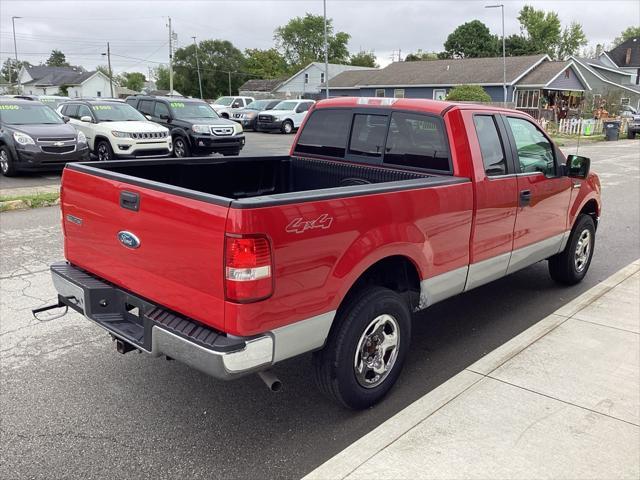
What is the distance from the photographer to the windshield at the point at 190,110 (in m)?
17.3

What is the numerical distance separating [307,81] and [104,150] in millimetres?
59581

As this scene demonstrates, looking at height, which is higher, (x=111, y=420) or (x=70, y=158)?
(x=70, y=158)

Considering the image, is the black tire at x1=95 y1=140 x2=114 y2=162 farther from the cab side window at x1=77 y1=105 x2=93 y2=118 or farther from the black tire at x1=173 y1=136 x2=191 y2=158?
the black tire at x1=173 y1=136 x2=191 y2=158

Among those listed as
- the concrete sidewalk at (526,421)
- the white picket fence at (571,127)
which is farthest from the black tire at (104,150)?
the white picket fence at (571,127)

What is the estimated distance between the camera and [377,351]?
3.58 m

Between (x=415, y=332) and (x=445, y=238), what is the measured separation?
4.40ft

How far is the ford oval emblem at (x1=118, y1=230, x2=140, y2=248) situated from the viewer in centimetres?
317

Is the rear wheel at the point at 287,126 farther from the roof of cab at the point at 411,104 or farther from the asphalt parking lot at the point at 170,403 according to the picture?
the roof of cab at the point at 411,104

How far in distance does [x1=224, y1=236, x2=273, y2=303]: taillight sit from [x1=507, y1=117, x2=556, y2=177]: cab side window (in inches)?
112

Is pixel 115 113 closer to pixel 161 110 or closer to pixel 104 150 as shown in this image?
pixel 104 150

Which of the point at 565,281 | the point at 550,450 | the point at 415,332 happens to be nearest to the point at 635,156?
the point at 565,281

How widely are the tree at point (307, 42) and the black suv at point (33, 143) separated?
90.9m

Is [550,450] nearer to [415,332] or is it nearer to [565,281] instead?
[415,332]

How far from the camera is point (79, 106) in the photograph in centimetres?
1558
